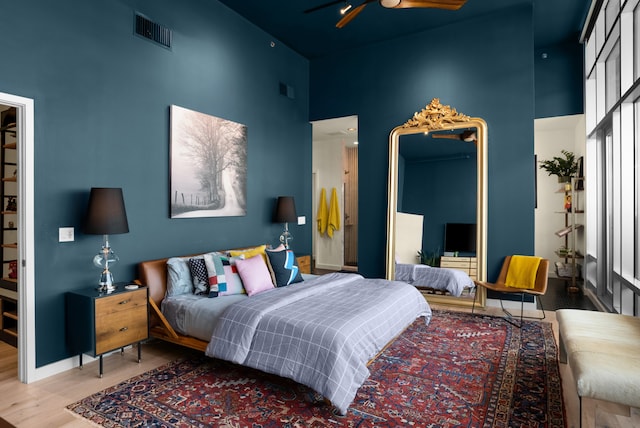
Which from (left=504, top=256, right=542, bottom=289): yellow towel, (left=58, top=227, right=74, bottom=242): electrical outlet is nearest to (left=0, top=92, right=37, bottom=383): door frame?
(left=58, top=227, right=74, bottom=242): electrical outlet

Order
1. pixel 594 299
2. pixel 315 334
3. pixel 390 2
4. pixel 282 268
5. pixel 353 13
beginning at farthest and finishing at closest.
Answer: pixel 594 299
pixel 282 268
pixel 353 13
pixel 390 2
pixel 315 334

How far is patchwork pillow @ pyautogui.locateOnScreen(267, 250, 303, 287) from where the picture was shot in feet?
12.7

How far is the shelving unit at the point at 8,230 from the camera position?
3689 millimetres

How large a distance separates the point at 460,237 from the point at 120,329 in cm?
390

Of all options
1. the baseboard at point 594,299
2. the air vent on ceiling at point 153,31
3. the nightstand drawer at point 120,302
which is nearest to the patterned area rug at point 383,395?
the nightstand drawer at point 120,302

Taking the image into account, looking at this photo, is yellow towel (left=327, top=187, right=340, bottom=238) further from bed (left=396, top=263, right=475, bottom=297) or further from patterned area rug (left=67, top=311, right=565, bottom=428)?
patterned area rug (left=67, top=311, right=565, bottom=428)

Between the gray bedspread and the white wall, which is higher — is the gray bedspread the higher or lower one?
the lower one

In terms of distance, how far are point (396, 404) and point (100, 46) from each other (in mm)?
3663

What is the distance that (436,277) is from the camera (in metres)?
5.10

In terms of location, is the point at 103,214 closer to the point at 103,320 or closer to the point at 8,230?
the point at 103,320

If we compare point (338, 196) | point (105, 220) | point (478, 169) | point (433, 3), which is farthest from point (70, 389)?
point (338, 196)

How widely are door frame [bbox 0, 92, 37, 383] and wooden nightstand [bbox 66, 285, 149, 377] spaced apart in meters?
0.26

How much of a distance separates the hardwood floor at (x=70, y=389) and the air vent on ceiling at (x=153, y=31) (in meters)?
2.92

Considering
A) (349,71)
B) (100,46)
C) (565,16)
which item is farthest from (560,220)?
(100,46)
